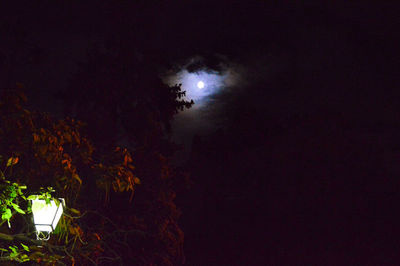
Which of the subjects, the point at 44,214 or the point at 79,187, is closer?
the point at 44,214

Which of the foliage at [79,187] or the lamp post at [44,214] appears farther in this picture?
the foliage at [79,187]

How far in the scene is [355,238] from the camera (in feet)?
71.7

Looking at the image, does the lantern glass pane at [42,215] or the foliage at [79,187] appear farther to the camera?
the foliage at [79,187]

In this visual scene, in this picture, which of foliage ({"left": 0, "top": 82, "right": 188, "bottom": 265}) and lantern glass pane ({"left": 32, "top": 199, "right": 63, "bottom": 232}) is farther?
foliage ({"left": 0, "top": 82, "right": 188, "bottom": 265})

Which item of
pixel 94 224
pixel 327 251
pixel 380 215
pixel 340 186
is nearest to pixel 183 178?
pixel 94 224

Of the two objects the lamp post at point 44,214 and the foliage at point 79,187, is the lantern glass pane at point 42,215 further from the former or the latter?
the foliage at point 79,187

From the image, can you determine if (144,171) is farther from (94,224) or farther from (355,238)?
(355,238)

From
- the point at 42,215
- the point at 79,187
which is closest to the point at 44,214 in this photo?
the point at 42,215

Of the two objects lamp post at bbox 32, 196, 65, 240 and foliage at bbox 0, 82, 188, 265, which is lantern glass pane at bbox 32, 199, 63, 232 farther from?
foliage at bbox 0, 82, 188, 265

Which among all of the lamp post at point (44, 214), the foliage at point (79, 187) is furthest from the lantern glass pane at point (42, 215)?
the foliage at point (79, 187)

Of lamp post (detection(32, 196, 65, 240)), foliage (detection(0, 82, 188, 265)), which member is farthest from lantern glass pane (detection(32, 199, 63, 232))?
foliage (detection(0, 82, 188, 265))

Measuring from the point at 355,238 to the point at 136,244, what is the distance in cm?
1463

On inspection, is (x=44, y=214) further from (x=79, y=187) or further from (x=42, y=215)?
(x=79, y=187)

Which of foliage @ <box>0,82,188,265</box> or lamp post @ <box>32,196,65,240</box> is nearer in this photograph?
lamp post @ <box>32,196,65,240</box>
